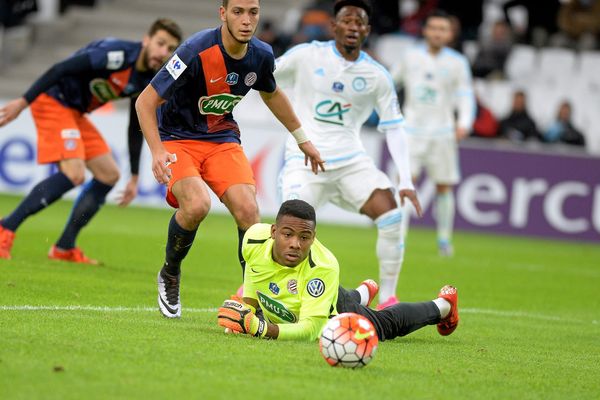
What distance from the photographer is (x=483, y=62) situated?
893 inches

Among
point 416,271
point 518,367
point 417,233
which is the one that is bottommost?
point 417,233

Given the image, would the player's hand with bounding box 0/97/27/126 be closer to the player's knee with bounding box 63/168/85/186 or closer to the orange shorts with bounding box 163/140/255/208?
the player's knee with bounding box 63/168/85/186

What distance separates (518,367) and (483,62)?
16.5m

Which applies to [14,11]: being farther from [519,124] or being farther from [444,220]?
[444,220]

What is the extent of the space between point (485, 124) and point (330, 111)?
1158 centimetres

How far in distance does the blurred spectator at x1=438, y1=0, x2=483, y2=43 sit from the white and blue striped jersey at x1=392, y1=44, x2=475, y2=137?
9.32 m

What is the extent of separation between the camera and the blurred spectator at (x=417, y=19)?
2384 centimetres

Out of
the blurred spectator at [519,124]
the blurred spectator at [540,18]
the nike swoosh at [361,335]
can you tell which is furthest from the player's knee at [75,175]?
the blurred spectator at [540,18]

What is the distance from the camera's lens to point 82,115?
11117mm

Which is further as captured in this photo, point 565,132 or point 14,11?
point 14,11

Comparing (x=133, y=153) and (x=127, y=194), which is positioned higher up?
(x=133, y=153)

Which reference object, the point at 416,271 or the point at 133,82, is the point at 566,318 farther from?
the point at 133,82

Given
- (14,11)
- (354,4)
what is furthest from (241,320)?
(14,11)

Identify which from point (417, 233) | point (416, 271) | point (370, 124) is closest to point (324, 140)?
point (416, 271)
